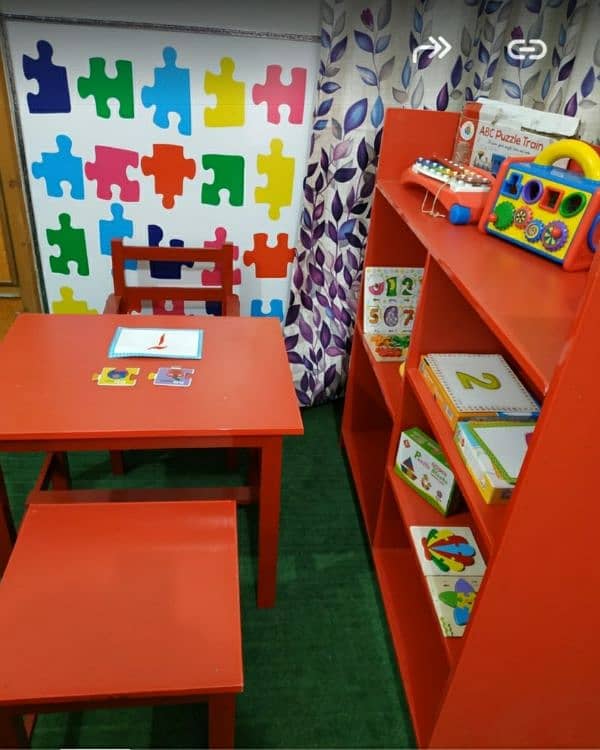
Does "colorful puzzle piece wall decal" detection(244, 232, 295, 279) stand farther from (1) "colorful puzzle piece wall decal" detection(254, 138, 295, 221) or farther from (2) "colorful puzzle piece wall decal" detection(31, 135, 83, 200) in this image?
(2) "colorful puzzle piece wall decal" detection(31, 135, 83, 200)

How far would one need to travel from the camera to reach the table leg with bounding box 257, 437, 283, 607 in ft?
4.46

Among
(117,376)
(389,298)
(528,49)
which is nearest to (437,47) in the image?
(528,49)

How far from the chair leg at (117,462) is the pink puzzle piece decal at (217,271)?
2.39 feet

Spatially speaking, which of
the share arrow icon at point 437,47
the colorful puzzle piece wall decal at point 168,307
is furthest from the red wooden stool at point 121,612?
the share arrow icon at point 437,47

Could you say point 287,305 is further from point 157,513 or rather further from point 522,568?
point 522,568

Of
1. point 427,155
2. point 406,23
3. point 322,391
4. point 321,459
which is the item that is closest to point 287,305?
point 322,391

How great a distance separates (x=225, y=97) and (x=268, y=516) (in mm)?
1381

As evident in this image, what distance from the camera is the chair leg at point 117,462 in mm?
2000

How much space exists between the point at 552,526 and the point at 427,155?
1.22m

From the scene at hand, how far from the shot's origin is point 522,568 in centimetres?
95

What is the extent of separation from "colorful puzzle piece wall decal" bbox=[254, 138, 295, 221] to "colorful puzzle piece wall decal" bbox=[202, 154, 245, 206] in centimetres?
6

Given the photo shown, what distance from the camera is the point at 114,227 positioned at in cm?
215

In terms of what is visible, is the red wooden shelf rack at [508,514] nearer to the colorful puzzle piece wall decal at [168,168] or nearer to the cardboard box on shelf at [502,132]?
the cardboard box on shelf at [502,132]

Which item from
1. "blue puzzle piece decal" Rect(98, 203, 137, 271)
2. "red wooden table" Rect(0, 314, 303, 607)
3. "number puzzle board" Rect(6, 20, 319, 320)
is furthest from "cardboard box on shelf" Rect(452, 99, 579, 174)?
"blue puzzle piece decal" Rect(98, 203, 137, 271)
